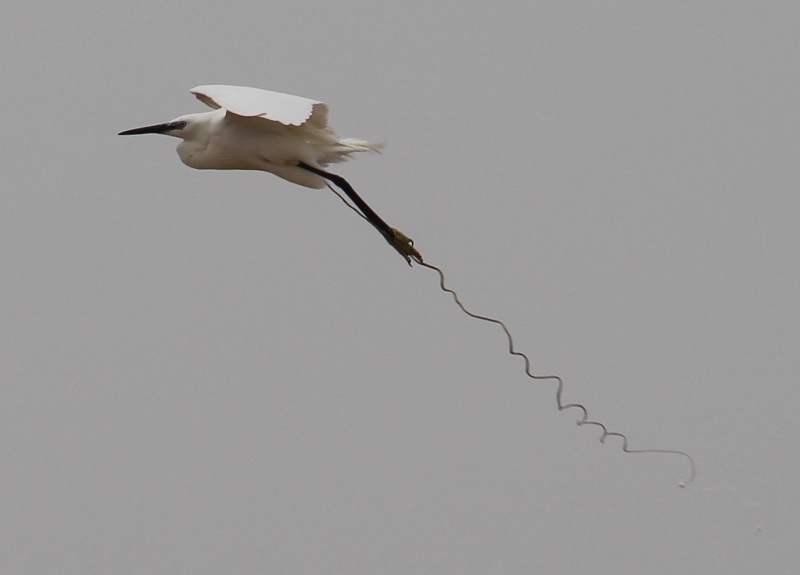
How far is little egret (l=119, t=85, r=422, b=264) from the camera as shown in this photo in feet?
14.1

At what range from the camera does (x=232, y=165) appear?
4426 mm

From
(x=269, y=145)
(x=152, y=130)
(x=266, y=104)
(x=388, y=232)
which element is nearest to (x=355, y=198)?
(x=388, y=232)

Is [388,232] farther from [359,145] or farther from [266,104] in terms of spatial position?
[266,104]

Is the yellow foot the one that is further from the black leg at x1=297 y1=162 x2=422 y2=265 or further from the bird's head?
the bird's head

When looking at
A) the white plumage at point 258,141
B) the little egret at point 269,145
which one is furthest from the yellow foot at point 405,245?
the white plumage at point 258,141

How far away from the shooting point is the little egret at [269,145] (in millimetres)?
4301

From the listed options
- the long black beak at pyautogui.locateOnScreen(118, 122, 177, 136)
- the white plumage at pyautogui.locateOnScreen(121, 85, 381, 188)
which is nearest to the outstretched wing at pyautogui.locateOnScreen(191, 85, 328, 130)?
the white plumage at pyautogui.locateOnScreen(121, 85, 381, 188)

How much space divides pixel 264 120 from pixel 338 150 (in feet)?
0.97

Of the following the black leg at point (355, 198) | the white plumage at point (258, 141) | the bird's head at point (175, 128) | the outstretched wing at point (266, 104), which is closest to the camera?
the outstretched wing at point (266, 104)

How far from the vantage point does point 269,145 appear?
14.2ft

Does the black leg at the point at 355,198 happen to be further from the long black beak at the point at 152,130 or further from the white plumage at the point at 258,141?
the long black beak at the point at 152,130

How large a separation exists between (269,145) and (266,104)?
318mm

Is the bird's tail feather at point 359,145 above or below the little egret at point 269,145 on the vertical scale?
above

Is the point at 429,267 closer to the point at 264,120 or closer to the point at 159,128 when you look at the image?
the point at 264,120
